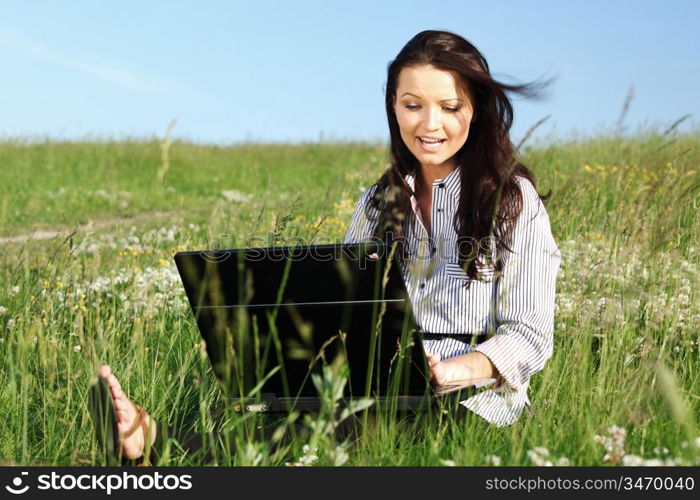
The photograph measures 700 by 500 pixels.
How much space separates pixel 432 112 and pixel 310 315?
114 centimetres

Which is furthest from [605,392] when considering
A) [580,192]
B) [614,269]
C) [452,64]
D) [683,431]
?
[580,192]

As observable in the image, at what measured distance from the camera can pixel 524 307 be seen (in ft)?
10.3

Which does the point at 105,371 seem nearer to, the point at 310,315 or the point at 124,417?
the point at 124,417

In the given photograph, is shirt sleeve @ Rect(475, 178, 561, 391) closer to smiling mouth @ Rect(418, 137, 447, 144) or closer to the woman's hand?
the woman's hand

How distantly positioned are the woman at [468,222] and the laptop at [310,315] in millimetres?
332

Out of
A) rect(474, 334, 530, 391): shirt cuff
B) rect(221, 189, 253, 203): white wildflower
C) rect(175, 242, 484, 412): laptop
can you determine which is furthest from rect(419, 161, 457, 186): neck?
rect(221, 189, 253, 203): white wildflower

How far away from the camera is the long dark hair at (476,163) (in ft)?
10.9

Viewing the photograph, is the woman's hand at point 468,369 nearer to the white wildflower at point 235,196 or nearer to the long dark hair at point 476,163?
the long dark hair at point 476,163

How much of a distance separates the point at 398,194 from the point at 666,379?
1.83m

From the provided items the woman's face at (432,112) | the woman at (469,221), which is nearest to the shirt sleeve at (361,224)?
the woman at (469,221)

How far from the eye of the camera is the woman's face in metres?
3.39

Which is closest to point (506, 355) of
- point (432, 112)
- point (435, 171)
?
point (435, 171)
